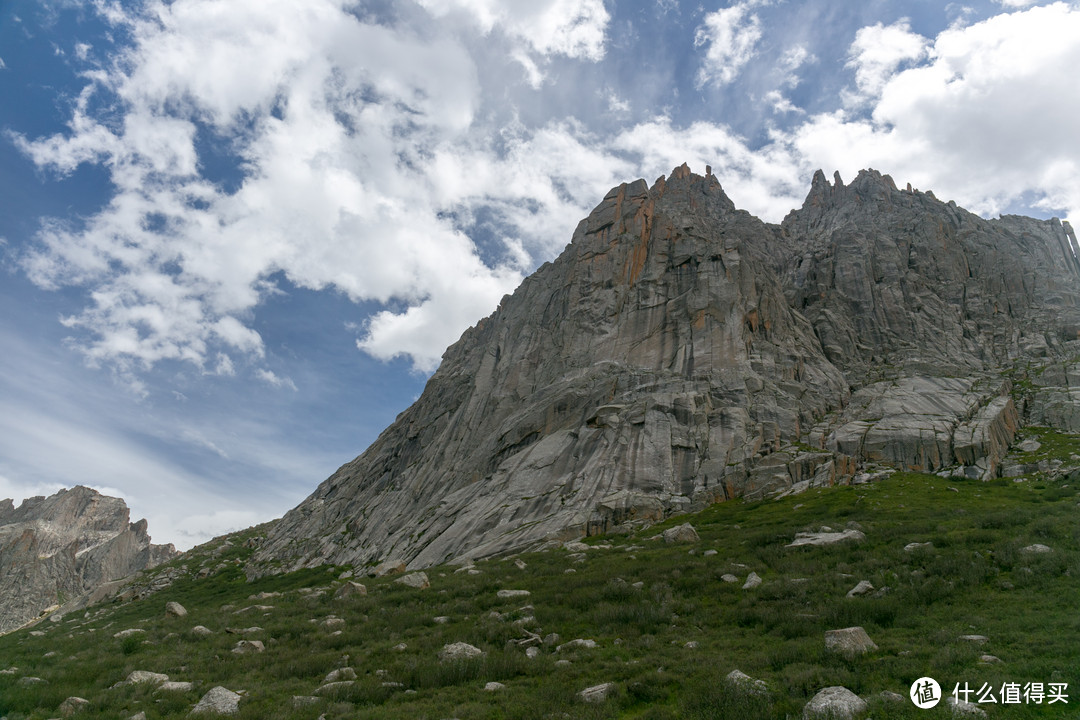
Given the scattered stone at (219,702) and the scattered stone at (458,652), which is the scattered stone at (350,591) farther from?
the scattered stone at (219,702)

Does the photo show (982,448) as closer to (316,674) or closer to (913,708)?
(913,708)

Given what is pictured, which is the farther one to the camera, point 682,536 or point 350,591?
point 682,536

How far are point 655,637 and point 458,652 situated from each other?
541cm

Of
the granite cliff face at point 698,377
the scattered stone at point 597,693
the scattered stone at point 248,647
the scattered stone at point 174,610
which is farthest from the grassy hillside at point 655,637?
the granite cliff face at point 698,377

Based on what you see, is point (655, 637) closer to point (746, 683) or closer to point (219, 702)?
point (746, 683)

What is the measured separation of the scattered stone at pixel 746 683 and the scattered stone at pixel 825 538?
15394 mm

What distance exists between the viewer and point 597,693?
11484 millimetres

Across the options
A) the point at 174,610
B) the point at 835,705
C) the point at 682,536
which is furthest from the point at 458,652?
the point at 682,536

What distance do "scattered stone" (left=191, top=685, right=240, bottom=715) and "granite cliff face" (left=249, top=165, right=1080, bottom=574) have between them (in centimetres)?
2783

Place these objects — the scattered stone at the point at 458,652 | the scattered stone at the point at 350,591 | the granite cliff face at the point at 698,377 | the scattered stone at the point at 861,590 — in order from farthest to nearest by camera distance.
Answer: the granite cliff face at the point at 698,377, the scattered stone at the point at 350,591, the scattered stone at the point at 861,590, the scattered stone at the point at 458,652

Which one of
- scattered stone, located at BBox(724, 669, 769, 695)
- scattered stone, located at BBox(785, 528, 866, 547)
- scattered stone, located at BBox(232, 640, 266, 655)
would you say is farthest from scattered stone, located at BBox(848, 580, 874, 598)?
scattered stone, located at BBox(232, 640, 266, 655)

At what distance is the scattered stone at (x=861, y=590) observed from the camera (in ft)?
54.6

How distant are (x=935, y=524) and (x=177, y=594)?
77.3 meters

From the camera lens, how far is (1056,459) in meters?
46.1
